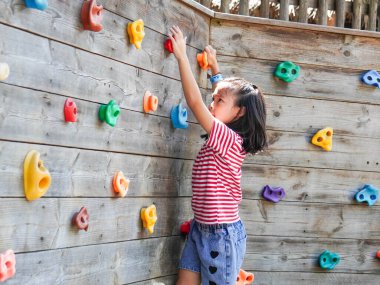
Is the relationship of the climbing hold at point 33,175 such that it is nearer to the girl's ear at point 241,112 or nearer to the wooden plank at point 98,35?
the wooden plank at point 98,35

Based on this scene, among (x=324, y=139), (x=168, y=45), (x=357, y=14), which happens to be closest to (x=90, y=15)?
(x=168, y=45)

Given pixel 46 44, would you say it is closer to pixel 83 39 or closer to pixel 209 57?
pixel 83 39

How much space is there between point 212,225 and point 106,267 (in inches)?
21.2

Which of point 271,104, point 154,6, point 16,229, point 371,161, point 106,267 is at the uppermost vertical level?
point 154,6

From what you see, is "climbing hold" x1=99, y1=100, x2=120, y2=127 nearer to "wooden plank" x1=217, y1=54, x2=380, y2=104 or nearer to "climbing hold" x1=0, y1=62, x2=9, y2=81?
"climbing hold" x1=0, y1=62, x2=9, y2=81

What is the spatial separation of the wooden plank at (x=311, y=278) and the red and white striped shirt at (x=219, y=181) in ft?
2.39

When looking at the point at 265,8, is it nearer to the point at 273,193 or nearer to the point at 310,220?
the point at 273,193

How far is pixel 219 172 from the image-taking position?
3.29 meters

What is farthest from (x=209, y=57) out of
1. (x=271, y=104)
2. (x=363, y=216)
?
(x=363, y=216)

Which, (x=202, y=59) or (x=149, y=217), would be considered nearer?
(x=149, y=217)

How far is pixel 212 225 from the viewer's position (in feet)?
10.7

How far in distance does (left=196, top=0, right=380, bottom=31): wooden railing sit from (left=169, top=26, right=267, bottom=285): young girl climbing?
1.14 meters

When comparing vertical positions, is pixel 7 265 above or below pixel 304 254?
above

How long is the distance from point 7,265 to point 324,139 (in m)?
2.19
